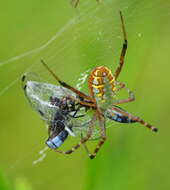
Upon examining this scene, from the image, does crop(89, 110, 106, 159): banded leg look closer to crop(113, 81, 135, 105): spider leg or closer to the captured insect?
the captured insect

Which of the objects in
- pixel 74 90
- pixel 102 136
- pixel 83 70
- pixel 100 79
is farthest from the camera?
pixel 102 136

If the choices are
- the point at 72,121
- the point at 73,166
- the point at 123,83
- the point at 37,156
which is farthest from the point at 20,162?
the point at 123,83

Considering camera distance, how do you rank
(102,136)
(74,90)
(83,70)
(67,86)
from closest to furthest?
(67,86) < (74,90) < (83,70) < (102,136)

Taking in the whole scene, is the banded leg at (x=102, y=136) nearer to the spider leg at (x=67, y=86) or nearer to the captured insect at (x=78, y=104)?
the captured insect at (x=78, y=104)

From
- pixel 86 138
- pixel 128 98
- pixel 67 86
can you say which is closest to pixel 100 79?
pixel 67 86

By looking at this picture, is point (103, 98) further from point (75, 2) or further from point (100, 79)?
point (75, 2)

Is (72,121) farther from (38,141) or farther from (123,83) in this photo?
(38,141)

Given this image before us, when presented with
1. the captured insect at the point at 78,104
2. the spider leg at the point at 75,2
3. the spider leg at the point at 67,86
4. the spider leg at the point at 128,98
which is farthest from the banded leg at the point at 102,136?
the spider leg at the point at 75,2

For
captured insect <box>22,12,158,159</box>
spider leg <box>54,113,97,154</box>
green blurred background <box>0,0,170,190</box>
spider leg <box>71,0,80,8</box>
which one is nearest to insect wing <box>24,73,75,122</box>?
captured insect <box>22,12,158,159</box>
